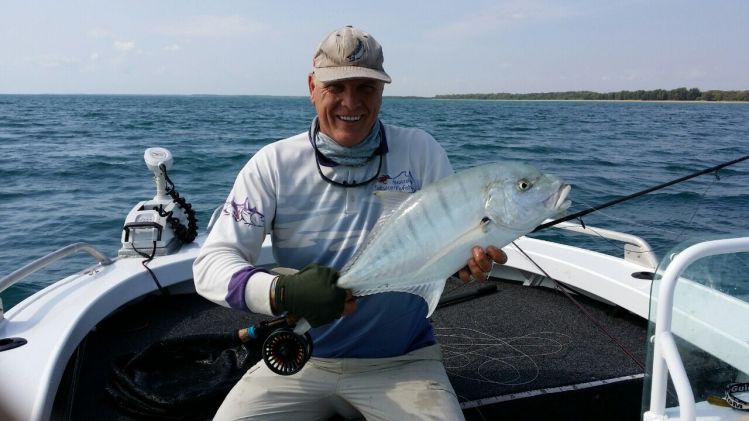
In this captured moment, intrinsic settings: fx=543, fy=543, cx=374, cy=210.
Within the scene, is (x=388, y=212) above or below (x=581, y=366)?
above

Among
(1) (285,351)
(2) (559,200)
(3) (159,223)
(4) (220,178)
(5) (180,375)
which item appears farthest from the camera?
(4) (220,178)

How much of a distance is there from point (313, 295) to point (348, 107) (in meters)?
0.97

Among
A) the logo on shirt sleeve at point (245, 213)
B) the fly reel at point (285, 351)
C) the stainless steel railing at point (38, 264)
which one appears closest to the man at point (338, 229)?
the logo on shirt sleeve at point (245, 213)

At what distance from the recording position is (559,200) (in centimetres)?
196

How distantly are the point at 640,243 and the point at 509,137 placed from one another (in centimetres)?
2274

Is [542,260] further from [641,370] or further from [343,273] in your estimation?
[343,273]

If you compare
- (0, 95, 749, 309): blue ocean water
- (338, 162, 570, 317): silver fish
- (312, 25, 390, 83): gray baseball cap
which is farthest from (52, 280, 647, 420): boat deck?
(312, 25, 390, 83): gray baseball cap

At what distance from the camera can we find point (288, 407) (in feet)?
8.22

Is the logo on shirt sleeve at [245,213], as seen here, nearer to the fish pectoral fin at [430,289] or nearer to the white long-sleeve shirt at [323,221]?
the white long-sleeve shirt at [323,221]

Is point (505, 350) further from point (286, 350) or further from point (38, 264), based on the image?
point (38, 264)

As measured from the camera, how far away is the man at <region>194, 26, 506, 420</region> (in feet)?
8.24

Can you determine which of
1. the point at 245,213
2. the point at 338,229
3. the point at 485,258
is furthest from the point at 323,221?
the point at 485,258

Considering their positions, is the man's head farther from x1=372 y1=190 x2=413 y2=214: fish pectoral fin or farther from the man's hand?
the man's hand

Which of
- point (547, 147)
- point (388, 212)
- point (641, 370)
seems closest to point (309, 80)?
point (388, 212)
